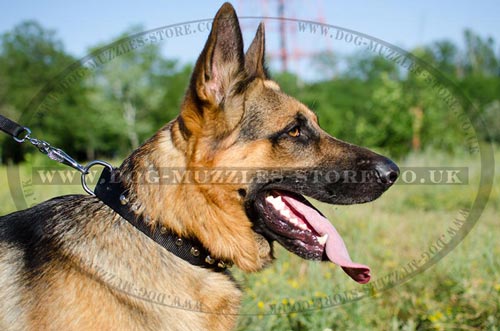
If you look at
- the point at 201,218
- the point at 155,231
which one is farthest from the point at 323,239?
the point at 155,231

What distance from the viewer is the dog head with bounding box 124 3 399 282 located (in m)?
2.87

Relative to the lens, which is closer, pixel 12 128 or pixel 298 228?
pixel 298 228

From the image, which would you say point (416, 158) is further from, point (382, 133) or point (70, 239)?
point (70, 239)

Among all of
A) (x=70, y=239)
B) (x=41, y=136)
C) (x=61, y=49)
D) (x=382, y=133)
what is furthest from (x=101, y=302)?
(x=61, y=49)

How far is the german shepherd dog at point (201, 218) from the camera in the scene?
264cm

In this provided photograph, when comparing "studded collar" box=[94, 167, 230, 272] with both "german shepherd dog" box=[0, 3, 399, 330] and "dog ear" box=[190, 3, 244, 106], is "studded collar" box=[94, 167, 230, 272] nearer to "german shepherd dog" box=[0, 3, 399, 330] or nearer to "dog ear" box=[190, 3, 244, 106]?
"german shepherd dog" box=[0, 3, 399, 330]

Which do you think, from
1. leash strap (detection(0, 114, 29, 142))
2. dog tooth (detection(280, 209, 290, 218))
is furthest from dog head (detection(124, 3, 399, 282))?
leash strap (detection(0, 114, 29, 142))

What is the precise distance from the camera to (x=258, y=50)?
356 centimetres

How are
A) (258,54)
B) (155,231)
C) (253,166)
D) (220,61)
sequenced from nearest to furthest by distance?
(155,231), (220,61), (253,166), (258,54)

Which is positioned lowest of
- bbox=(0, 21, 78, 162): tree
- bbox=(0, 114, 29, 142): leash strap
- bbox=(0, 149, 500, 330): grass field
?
bbox=(0, 149, 500, 330): grass field

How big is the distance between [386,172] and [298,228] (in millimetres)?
688

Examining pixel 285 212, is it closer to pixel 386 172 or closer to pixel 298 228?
pixel 298 228

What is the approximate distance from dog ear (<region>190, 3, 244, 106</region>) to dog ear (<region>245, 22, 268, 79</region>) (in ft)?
1.55

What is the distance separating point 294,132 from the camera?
3.15m
